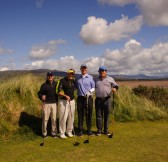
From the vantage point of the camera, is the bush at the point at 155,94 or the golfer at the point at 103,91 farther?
the bush at the point at 155,94

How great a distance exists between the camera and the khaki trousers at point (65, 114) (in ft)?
32.3

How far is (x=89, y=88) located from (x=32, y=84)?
3.36m

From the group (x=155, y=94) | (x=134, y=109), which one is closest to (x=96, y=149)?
(x=134, y=109)

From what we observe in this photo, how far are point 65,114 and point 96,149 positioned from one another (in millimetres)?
1681

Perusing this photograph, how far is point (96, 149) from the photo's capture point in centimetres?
871

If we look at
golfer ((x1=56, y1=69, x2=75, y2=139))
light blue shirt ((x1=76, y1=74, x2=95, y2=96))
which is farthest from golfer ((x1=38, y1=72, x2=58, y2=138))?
light blue shirt ((x1=76, y1=74, x2=95, y2=96))

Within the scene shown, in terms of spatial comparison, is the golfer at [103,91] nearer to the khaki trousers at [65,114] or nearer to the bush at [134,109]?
the khaki trousers at [65,114]

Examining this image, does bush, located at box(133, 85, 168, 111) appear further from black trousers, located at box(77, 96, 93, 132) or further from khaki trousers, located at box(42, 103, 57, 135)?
khaki trousers, located at box(42, 103, 57, 135)

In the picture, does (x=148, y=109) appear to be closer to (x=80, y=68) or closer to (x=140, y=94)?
(x=140, y=94)

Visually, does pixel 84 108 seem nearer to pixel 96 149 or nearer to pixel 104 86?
pixel 104 86

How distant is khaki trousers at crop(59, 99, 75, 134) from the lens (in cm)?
984

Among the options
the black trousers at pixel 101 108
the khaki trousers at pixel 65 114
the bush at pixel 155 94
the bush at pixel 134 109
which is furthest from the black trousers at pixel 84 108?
the bush at pixel 155 94

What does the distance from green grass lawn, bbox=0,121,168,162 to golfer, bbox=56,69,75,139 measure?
0.46 meters

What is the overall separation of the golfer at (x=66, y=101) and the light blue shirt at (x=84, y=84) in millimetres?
189
